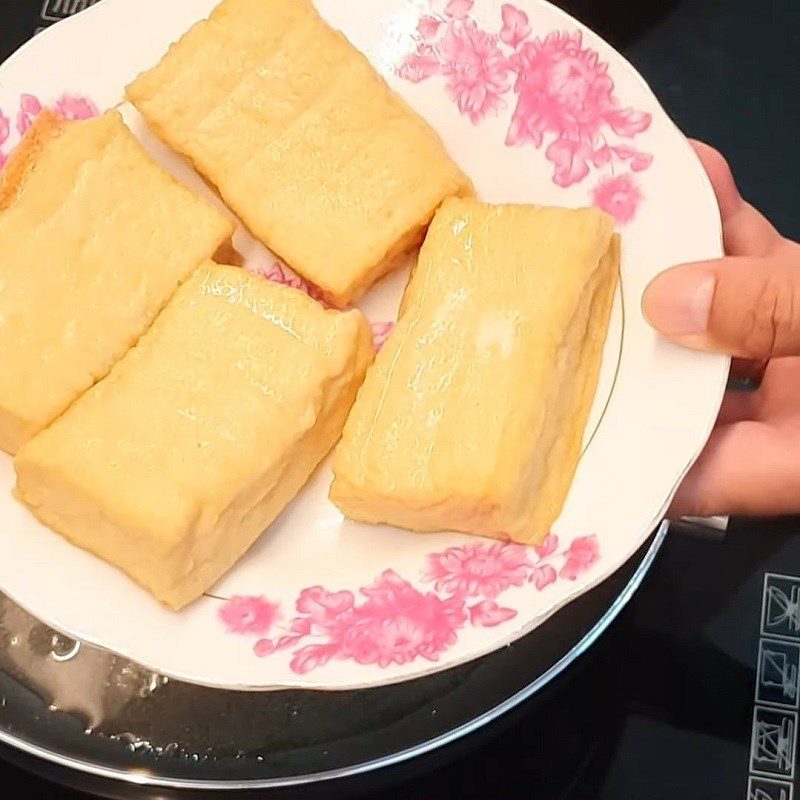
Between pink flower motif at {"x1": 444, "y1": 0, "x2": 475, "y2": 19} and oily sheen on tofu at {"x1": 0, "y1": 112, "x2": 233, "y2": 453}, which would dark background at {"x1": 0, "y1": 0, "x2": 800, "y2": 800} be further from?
pink flower motif at {"x1": 444, "y1": 0, "x2": 475, "y2": 19}

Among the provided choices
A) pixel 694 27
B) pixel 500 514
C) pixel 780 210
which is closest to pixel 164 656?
pixel 500 514

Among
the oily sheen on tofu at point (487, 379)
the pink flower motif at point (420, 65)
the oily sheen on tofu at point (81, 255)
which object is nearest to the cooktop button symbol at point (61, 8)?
the oily sheen on tofu at point (81, 255)

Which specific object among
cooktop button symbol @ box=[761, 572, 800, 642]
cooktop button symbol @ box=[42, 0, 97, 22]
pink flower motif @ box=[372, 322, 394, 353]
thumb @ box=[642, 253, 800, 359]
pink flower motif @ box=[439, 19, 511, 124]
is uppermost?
cooktop button symbol @ box=[42, 0, 97, 22]

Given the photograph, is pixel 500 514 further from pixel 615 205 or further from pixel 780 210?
pixel 780 210

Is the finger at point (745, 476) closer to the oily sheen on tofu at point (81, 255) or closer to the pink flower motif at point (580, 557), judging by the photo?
the pink flower motif at point (580, 557)

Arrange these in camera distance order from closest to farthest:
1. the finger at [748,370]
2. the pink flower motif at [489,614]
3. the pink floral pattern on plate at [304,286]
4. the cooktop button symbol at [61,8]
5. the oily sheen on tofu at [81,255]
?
the pink flower motif at [489,614]
the oily sheen on tofu at [81,255]
the pink floral pattern on plate at [304,286]
the finger at [748,370]
the cooktop button symbol at [61,8]

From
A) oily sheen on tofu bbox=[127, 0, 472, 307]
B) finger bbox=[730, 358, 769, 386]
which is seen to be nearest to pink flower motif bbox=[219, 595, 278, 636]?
oily sheen on tofu bbox=[127, 0, 472, 307]
